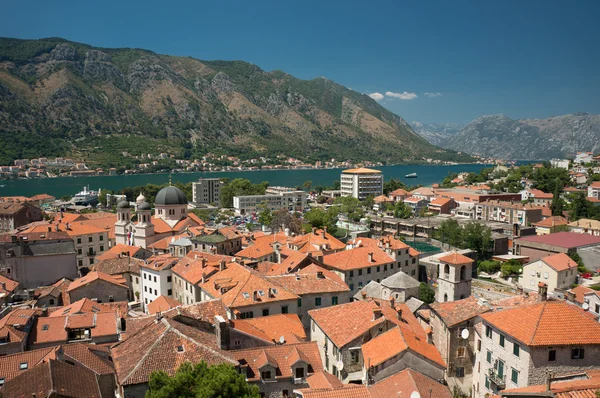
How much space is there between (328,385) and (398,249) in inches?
1318

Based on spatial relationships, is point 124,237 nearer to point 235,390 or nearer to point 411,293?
point 411,293

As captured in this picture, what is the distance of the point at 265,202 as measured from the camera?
438ft

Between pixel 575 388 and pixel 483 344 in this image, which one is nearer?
pixel 575 388

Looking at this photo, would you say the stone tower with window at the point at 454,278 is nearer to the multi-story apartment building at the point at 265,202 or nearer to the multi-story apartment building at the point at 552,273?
the multi-story apartment building at the point at 552,273

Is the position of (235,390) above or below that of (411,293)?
above

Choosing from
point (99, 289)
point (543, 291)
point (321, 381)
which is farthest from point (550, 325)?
point (99, 289)

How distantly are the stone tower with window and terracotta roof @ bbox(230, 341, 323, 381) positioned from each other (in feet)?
61.0

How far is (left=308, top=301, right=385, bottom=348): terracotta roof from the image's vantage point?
25562mm

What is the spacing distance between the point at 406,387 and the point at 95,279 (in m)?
32.0

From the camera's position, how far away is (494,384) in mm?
21781

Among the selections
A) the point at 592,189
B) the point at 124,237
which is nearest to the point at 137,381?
the point at 124,237

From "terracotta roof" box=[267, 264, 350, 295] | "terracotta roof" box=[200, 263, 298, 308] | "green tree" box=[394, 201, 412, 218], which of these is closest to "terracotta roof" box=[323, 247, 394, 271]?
"terracotta roof" box=[267, 264, 350, 295]

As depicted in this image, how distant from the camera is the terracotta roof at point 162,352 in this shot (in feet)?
63.8

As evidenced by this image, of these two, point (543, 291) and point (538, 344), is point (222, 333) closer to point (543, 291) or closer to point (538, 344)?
point (538, 344)
